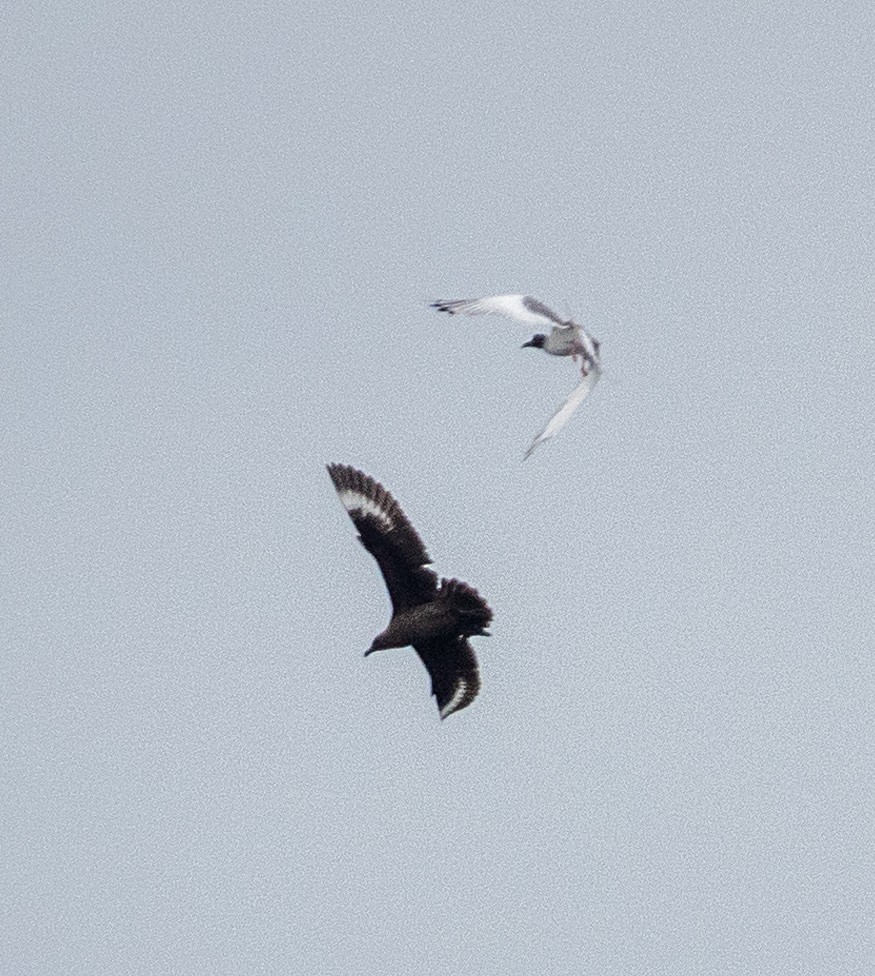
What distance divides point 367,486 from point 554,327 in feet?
15.1

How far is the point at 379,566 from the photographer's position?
3828 centimetres

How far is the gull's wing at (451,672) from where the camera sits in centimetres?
3885

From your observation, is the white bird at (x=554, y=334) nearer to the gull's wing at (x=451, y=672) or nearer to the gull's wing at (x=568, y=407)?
the gull's wing at (x=568, y=407)

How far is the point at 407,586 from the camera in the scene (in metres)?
38.1

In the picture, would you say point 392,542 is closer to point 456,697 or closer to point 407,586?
point 407,586

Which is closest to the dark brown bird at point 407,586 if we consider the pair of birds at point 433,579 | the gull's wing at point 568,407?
the pair of birds at point 433,579

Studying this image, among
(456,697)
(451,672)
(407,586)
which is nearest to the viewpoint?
(407,586)

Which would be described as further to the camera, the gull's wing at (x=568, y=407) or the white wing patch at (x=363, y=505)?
the white wing patch at (x=363, y=505)

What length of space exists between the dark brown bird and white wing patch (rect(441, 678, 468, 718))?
0.60m

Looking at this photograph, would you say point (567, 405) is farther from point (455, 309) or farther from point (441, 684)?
point (441, 684)

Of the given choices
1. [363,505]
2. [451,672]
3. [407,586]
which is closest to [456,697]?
[451,672]

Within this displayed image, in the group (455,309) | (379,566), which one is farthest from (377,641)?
(455,309)

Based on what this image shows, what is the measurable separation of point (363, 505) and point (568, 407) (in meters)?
5.91

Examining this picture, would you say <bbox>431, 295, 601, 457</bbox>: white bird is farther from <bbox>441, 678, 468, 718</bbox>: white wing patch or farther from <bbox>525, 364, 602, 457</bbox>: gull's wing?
<bbox>441, 678, 468, 718</bbox>: white wing patch
